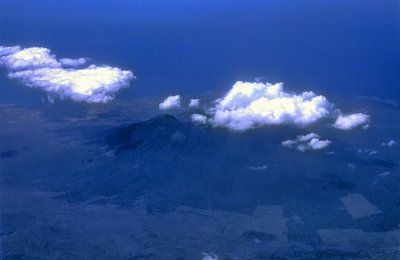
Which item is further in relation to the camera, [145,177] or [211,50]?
[211,50]

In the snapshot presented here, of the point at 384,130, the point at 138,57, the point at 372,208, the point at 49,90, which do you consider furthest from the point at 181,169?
the point at 138,57

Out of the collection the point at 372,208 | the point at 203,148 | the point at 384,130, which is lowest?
the point at 372,208

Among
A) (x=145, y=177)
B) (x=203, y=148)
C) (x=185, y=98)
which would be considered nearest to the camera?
(x=145, y=177)

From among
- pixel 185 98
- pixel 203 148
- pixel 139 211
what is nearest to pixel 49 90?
pixel 185 98

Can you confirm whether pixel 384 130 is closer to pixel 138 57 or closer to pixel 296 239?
pixel 296 239

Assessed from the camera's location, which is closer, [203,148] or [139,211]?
[139,211]

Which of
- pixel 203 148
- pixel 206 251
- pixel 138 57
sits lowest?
pixel 206 251

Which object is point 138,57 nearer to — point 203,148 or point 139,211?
point 203,148

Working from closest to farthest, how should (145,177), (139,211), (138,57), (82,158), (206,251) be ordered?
(206,251) < (139,211) < (145,177) < (82,158) < (138,57)

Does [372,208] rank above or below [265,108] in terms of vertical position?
below
